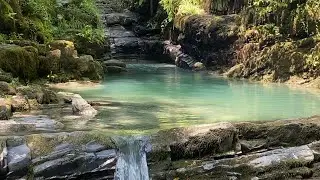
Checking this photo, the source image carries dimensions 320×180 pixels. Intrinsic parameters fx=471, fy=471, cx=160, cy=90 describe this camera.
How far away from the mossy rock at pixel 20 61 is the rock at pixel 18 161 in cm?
827

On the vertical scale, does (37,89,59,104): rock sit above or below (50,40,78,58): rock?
below

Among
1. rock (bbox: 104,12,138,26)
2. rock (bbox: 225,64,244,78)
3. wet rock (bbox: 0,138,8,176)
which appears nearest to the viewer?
wet rock (bbox: 0,138,8,176)

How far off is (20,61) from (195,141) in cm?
925

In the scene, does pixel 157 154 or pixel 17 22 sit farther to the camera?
pixel 17 22

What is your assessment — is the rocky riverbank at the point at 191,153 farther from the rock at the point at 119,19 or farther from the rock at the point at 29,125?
the rock at the point at 119,19

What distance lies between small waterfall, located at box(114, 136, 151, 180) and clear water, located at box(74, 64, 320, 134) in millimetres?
599

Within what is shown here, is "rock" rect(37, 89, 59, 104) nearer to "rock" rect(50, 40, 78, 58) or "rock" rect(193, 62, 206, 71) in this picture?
"rock" rect(50, 40, 78, 58)

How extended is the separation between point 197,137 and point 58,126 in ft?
8.93

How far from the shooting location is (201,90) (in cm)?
1612

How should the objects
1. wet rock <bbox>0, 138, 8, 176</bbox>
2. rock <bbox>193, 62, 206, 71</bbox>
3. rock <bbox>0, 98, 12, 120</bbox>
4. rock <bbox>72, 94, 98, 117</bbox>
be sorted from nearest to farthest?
wet rock <bbox>0, 138, 8, 176</bbox>, rock <bbox>0, 98, 12, 120</bbox>, rock <bbox>72, 94, 98, 117</bbox>, rock <bbox>193, 62, 206, 71</bbox>

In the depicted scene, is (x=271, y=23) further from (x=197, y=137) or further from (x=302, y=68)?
(x=197, y=137)

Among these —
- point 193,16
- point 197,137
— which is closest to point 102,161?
point 197,137

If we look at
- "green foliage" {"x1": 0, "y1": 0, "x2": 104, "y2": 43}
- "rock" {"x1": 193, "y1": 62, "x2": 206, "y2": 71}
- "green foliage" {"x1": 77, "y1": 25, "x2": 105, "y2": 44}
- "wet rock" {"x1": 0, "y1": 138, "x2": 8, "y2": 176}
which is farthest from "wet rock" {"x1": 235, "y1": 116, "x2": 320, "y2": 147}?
"rock" {"x1": 193, "y1": 62, "x2": 206, "y2": 71}

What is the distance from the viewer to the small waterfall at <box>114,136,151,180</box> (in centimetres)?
759
